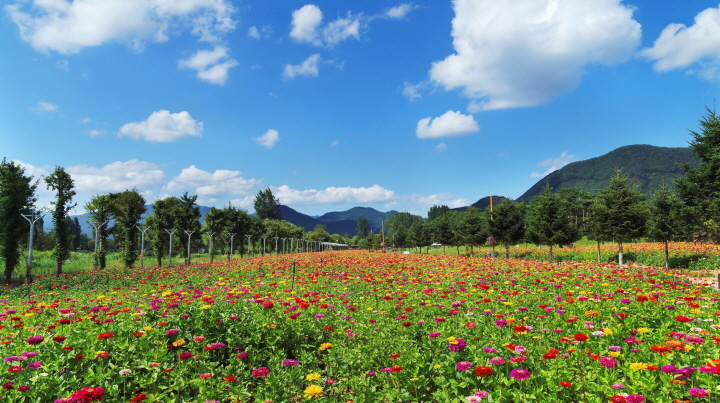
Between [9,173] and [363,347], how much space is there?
28.3 metres

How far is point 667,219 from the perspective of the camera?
2478cm

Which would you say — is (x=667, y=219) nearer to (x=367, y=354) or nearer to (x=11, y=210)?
(x=367, y=354)

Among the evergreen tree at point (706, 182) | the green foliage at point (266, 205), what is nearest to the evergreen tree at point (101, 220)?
the evergreen tree at point (706, 182)

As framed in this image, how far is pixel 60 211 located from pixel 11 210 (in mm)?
2730

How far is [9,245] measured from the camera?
73.2 feet

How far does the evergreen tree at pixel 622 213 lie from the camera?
24.4 meters

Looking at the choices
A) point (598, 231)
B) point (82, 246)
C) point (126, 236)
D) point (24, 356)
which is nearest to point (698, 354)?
point (24, 356)

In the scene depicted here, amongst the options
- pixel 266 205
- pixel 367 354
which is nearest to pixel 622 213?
pixel 367 354

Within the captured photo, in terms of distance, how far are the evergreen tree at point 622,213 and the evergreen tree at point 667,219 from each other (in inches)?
39.6

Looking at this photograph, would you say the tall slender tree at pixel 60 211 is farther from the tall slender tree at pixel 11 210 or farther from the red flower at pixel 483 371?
the red flower at pixel 483 371

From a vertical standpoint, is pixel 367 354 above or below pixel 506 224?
below

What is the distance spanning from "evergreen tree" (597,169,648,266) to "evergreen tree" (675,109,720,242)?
2.87m

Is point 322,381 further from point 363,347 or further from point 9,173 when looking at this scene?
point 9,173

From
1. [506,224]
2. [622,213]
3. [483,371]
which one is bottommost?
[483,371]
